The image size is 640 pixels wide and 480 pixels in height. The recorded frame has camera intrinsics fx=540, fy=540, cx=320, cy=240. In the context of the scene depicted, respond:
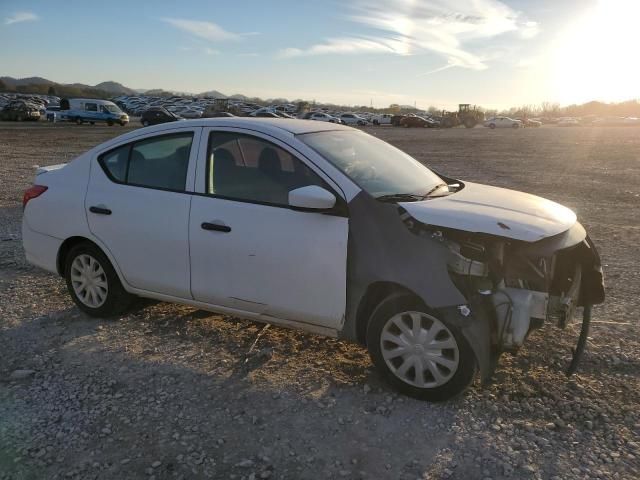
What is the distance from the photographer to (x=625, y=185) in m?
13.3

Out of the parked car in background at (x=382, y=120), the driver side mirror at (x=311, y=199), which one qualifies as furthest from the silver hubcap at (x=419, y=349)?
the parked car in background at (x=382, y=120)

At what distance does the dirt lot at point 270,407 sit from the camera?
2857 millimetres

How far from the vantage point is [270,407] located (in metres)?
3.39

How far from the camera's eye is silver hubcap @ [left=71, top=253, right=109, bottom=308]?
4.64m

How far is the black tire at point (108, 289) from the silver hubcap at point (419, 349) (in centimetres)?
243

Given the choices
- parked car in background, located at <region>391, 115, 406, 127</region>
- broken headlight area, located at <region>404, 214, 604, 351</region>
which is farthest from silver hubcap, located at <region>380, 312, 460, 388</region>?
parked car in background, located at <region>391, 115, 406, 127</region>

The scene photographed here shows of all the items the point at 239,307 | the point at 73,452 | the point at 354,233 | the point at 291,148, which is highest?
Answer: the point at 291,148

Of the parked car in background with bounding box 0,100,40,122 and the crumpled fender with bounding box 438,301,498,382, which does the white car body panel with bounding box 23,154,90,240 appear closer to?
the crumpled fender with bounding box 438,301,498,382

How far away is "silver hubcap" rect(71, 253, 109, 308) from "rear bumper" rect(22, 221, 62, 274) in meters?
0.22

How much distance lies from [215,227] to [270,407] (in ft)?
4.34

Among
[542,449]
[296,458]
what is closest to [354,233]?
[296,458]

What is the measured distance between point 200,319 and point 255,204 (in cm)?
146

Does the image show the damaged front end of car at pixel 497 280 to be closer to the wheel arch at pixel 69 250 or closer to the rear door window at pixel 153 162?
the rear door window at pixel 153 162

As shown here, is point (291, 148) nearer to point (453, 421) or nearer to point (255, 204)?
point (255, 204)
